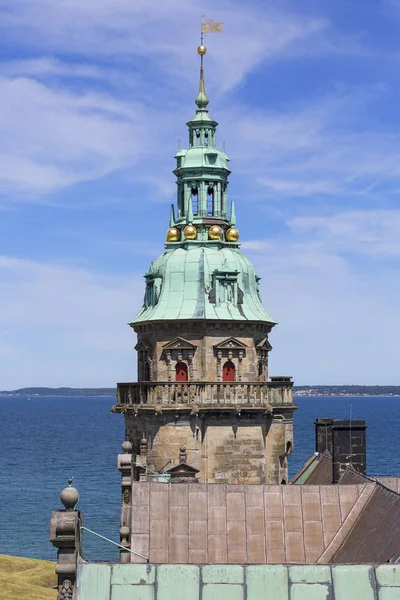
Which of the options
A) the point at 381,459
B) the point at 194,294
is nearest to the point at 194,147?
the point at 194,294

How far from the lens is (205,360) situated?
45.3 m

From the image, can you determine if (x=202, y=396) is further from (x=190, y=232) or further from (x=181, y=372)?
(x=190, y=232)

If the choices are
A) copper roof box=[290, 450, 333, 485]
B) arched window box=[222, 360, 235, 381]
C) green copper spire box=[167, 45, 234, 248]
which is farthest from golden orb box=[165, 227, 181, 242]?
copper roof box=[290, 450, 333, 485]

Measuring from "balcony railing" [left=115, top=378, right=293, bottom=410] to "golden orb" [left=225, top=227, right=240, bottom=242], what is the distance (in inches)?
293

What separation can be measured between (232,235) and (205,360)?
684cm

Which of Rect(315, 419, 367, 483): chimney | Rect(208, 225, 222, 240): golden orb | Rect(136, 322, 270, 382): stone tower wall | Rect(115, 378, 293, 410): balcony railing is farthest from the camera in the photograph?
Rect(208, 225, 222, 240): golden orb

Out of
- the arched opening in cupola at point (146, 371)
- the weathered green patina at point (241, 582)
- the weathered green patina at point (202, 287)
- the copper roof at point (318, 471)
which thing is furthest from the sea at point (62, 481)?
the weathered green patina at point (241, 582)

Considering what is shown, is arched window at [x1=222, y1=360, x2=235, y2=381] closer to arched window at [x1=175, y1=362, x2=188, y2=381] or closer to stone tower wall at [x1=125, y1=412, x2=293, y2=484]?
arched window at [x1=175, y1=362, x2=188, y2=381]

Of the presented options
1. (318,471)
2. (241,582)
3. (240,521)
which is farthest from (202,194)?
(241,582)

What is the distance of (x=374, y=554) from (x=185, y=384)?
18.6 meters

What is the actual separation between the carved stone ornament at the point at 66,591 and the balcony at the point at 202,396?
72.6 ft

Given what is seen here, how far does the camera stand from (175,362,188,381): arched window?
45.8 m

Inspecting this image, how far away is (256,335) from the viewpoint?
46938mm

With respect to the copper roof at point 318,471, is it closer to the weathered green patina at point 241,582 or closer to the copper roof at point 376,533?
the copper roof at point 376,533
